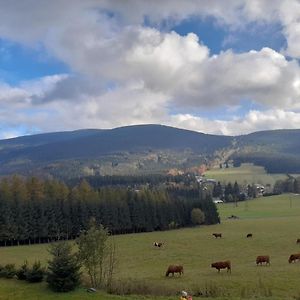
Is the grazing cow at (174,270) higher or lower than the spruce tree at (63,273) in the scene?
lower

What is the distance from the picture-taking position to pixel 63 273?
32.1 metres

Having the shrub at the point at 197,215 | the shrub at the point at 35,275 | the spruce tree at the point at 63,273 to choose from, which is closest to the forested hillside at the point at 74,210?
the shrub at the point at 197,215

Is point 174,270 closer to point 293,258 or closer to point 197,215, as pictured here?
point 293,258

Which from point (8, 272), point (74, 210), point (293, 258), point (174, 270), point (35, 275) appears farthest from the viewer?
point (74, 210)

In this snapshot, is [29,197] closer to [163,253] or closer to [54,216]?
[54,216]

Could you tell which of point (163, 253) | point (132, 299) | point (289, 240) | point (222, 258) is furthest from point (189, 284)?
point (289, 240)

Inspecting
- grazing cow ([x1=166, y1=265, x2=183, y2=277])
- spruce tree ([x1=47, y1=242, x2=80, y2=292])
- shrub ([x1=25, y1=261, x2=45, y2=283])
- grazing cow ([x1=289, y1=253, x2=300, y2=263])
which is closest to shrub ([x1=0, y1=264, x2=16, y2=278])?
shrub ([x1=25, y1=261, x2=45, y2=283])

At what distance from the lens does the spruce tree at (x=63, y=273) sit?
31.8 meters

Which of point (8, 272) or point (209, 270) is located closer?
point (8, 272)

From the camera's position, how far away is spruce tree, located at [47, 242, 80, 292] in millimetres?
31797

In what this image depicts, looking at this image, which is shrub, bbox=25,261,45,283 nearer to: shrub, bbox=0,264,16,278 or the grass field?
the grass field

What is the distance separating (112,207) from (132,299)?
83460 mm

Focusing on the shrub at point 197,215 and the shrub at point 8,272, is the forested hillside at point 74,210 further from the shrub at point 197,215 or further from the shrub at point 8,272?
the shrub at point 8,272

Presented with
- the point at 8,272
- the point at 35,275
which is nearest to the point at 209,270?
the point at 35,275
